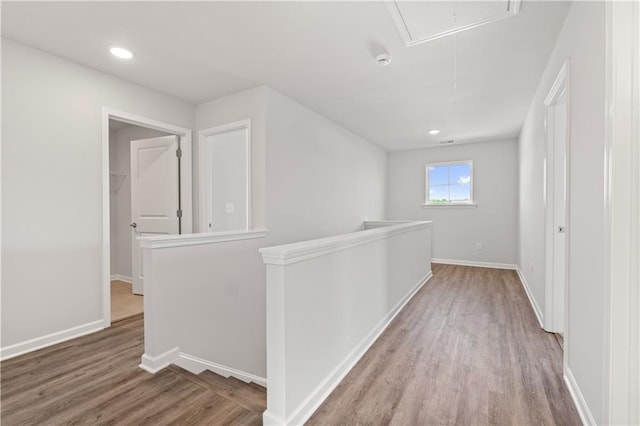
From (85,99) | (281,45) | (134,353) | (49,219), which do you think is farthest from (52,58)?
(134,353)

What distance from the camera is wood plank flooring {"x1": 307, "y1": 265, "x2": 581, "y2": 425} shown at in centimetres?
160

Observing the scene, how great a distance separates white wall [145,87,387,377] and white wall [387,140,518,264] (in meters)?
2.42

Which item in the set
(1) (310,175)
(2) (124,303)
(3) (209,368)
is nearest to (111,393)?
(3) (209,368)

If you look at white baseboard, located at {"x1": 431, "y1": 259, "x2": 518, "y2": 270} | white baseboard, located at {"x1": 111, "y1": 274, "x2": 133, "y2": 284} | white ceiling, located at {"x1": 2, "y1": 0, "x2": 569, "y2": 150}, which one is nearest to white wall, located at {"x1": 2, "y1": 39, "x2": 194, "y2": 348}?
white ceiling, located at {"x1": 2, "y1": 0, "x2": 569, "y2": 150}

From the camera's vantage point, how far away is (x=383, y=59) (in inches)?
98.3

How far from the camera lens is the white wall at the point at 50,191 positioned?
2.31m

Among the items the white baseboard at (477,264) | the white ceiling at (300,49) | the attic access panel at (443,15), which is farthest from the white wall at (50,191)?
the white baseboard at (477,264)

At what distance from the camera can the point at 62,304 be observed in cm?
259

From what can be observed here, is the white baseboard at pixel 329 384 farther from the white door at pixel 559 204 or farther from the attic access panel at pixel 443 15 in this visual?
the attic access panel at pixel 443 15

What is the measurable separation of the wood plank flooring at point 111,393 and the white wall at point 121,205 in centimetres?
269

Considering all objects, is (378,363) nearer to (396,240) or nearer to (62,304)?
(396,240)

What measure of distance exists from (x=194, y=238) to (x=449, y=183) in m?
5.32

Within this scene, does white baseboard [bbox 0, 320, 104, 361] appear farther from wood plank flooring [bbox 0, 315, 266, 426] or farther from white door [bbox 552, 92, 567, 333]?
white door [bbox 552, 92, 567, 333]

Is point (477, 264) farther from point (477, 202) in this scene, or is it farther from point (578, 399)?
point (578, 399)
